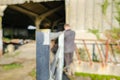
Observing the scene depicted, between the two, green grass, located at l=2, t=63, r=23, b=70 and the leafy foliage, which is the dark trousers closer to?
the leafy foliage

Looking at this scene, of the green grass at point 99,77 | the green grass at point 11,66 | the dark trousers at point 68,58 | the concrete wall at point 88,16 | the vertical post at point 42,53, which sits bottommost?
the green grass at point 99,77

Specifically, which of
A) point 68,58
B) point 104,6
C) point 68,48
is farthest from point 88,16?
point 68,58

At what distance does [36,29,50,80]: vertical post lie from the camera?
2064 millimetres

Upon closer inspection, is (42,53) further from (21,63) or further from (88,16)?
(21,63)

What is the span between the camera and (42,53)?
6.90 ft

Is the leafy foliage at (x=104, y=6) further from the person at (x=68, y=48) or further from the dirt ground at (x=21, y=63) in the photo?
the dirt ground at (x=21, y=63)

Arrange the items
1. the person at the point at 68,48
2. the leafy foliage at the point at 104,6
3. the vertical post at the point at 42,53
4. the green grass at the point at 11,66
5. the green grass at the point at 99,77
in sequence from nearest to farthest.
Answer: the vertical post at the point at 42,53
the person at the point at 68,48
the green grass at the point at 99,77
the leafy foliage at the point at 104,6
the green grass at the point at 11,66

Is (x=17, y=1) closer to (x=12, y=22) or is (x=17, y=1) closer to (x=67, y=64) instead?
(x=67, y=64)

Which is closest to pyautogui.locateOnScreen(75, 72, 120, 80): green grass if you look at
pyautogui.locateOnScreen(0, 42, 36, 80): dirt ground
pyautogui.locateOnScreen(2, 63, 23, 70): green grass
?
pyautogui.locateOnScreen(0, 42, 36, 80): dirt ground

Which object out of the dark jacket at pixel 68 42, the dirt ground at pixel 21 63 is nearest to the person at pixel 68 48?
the dark jacket at pixel 68 42

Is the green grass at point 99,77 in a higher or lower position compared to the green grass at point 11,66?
lower

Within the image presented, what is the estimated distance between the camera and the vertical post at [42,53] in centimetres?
206

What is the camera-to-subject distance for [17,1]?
10242 mm

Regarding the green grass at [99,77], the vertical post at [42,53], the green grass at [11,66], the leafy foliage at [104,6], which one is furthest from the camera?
the green grass at [11,66]
